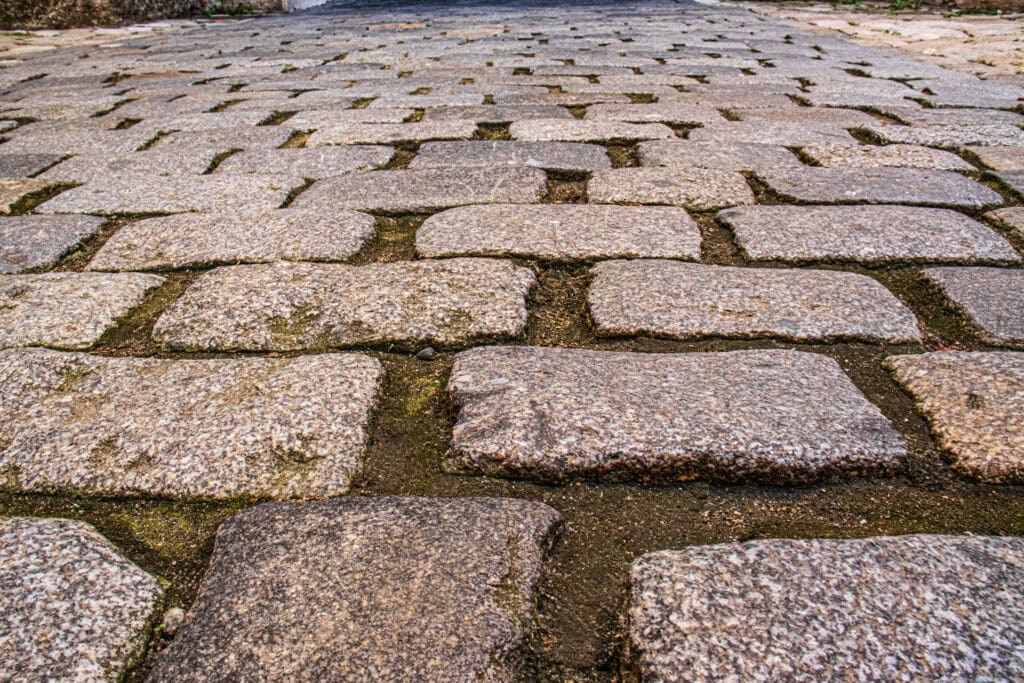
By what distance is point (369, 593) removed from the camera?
843mm

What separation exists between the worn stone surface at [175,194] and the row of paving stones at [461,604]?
1.44 meters

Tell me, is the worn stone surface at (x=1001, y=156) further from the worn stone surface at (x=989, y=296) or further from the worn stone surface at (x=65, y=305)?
the worn stone surface at (x=65, y=305)

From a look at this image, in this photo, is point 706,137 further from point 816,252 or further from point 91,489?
point 91,489

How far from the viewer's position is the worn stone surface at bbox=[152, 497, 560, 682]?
769 millimetres

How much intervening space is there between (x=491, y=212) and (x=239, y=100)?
106 inches

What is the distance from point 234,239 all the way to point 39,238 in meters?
0.60

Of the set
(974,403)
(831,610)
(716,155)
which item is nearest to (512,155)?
(716,155)

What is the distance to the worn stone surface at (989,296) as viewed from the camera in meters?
1.44

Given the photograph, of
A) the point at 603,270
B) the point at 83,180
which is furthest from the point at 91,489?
the point at 83,180

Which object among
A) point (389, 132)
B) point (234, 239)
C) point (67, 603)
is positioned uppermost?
point (389, 132)

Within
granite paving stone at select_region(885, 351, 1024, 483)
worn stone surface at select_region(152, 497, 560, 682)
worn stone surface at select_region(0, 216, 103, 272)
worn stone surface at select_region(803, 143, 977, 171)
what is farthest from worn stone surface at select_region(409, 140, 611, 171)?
worn stone surface at select_region(152, 497, 560, 682)

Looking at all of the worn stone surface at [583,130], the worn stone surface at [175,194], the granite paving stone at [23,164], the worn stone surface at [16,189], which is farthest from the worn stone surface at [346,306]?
the granite paving stone at [23,164]

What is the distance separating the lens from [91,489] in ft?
3.45

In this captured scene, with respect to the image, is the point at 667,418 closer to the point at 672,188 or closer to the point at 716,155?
the point at 672,188
